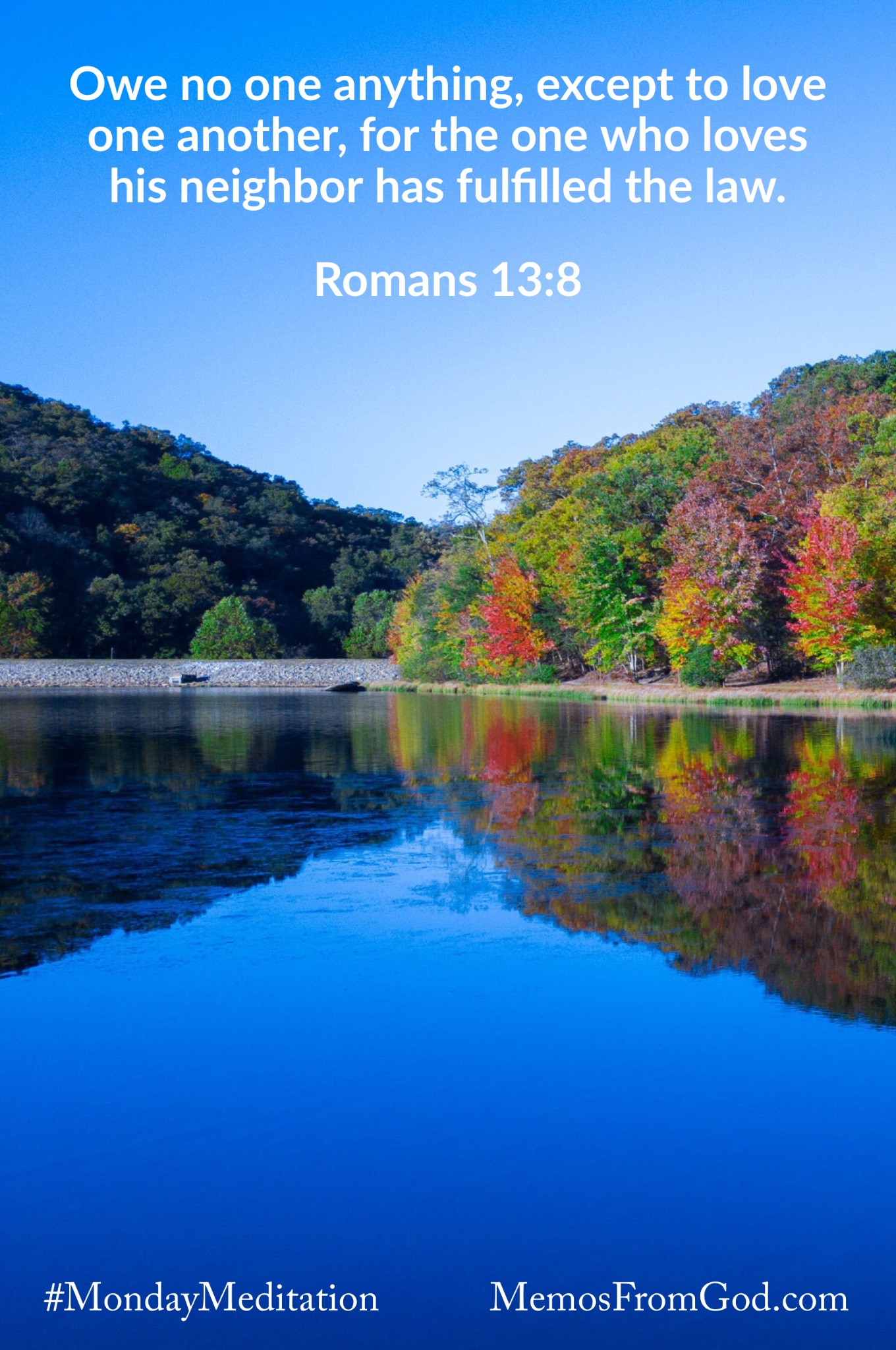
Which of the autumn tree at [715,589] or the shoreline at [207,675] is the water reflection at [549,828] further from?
the shoreline at [207,675]

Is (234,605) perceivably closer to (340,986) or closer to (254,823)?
(254,823)

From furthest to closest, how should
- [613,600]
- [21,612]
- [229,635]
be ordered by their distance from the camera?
[229,635] → [21,612] → [613,600]

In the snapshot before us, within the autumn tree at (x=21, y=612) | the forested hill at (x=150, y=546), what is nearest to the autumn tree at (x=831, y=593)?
the forested hill at (x=150, y=546)

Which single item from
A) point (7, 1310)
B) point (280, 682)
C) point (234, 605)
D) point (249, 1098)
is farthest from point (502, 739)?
point (234, 605)

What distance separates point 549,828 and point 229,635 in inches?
3057

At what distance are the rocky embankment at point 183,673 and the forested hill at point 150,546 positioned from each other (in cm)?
894

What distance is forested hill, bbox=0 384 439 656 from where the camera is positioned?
92.1m

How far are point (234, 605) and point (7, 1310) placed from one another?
88779 millimetres

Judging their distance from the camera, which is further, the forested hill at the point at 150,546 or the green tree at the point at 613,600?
the forested hill at the point at 150,546

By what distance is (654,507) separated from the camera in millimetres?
53000

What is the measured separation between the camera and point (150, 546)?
317 ft

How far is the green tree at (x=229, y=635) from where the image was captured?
9012cm

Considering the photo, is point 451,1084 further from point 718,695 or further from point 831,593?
point 718,695

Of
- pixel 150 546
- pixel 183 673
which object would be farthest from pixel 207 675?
pixel 150 546
